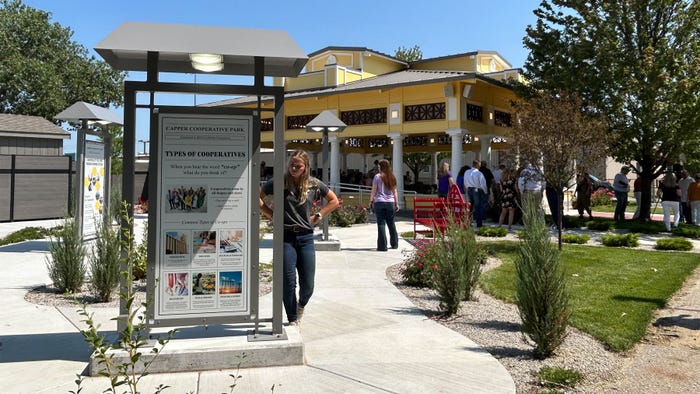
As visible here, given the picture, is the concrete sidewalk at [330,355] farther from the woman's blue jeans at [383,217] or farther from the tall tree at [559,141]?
the tall tree at [559,141]

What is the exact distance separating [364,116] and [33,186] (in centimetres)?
1321

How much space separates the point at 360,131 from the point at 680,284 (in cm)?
1590

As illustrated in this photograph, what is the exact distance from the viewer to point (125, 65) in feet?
15.1

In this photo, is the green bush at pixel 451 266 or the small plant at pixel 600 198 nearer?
the green bush at pixel 451 266

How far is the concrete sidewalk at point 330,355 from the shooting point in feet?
12.8

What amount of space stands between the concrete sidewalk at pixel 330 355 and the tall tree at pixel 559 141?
4.67 m

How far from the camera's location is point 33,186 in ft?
65.1

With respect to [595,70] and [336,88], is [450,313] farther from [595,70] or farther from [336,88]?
[336,88]

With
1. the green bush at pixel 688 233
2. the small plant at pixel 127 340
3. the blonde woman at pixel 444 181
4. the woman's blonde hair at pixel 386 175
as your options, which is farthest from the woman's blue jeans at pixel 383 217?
the green bush at pixel 688 233

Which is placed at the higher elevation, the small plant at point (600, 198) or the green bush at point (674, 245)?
the small plant at point (600, 198)

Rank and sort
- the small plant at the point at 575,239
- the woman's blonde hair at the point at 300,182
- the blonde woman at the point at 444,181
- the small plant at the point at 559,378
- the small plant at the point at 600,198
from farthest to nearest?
the small plant at the point at 600,198
the blonde woman at the point at 444,181
the small plant at the point at 575,239
the woman's blonde hair at the point at 300,182
the small plant at the point at 559,378


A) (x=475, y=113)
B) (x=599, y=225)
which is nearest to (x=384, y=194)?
(x=599, y=225)

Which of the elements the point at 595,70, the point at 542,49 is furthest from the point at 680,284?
the point at 542,49

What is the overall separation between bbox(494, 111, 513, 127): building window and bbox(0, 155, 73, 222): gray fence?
684 inches
